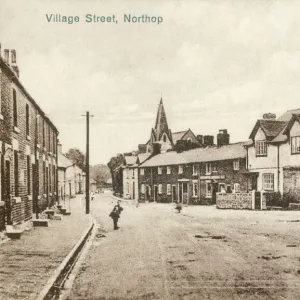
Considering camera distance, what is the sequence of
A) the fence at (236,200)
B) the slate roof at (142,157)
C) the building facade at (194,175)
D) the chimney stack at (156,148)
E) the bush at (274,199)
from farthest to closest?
the chimney stack at (156,148), the slate roof at (142,157), the building facade at (194,175), the fence at (236,200), the bush at (274,199)

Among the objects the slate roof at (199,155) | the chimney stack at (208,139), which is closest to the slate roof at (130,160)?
the slate roof at (199,155)

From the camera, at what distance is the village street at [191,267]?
714 cm

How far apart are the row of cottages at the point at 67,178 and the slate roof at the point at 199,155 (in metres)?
6.35

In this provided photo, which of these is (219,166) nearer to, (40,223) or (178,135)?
(178,135)

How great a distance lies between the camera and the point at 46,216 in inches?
743

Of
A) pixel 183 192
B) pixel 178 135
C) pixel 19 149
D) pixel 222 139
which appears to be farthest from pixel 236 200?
pixel 178 135

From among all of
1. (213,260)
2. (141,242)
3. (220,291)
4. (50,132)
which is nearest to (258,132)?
(50,132)

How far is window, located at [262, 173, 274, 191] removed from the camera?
29.5 meters

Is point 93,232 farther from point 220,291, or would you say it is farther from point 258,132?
point 258,132

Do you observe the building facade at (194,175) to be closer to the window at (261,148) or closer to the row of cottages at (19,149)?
the window at (261,148)

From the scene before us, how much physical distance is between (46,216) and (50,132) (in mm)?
5931

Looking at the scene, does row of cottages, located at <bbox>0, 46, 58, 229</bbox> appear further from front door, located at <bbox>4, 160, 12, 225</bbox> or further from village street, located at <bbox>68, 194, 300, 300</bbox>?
village street, located at <bbox>68, 194, 300, 300</bbox>

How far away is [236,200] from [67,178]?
20.5 meters

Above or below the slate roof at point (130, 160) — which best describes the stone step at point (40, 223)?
below
